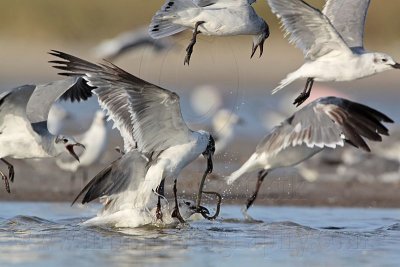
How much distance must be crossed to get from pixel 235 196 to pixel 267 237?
3.55 metres

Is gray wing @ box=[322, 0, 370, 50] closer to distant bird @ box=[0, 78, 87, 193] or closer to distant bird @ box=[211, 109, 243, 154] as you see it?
distant bird @ box=[0, 78, 87, 193]

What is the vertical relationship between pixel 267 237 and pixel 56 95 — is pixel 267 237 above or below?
below

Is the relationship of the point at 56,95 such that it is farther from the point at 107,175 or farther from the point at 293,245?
the point at 293,245

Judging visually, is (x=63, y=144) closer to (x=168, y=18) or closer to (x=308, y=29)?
(x=168, y=18)

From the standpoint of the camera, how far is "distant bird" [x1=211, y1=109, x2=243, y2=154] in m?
16.9

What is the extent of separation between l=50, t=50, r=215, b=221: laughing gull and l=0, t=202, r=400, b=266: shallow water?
1.82 ft

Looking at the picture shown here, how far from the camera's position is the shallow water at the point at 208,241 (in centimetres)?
953

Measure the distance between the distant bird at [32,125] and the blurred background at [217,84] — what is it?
5.03 ft

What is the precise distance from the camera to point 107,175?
37.7 ft

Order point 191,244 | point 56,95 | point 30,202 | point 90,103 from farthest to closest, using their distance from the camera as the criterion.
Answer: point 90,103
point 30,202
point 56,95
point 191,244

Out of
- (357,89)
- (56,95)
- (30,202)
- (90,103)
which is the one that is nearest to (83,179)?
(30,202)

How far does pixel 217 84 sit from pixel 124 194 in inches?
622

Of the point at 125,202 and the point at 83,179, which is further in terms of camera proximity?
the point at 83,179

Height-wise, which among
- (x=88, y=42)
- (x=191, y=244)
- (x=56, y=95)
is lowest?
(x=191, y=244)
